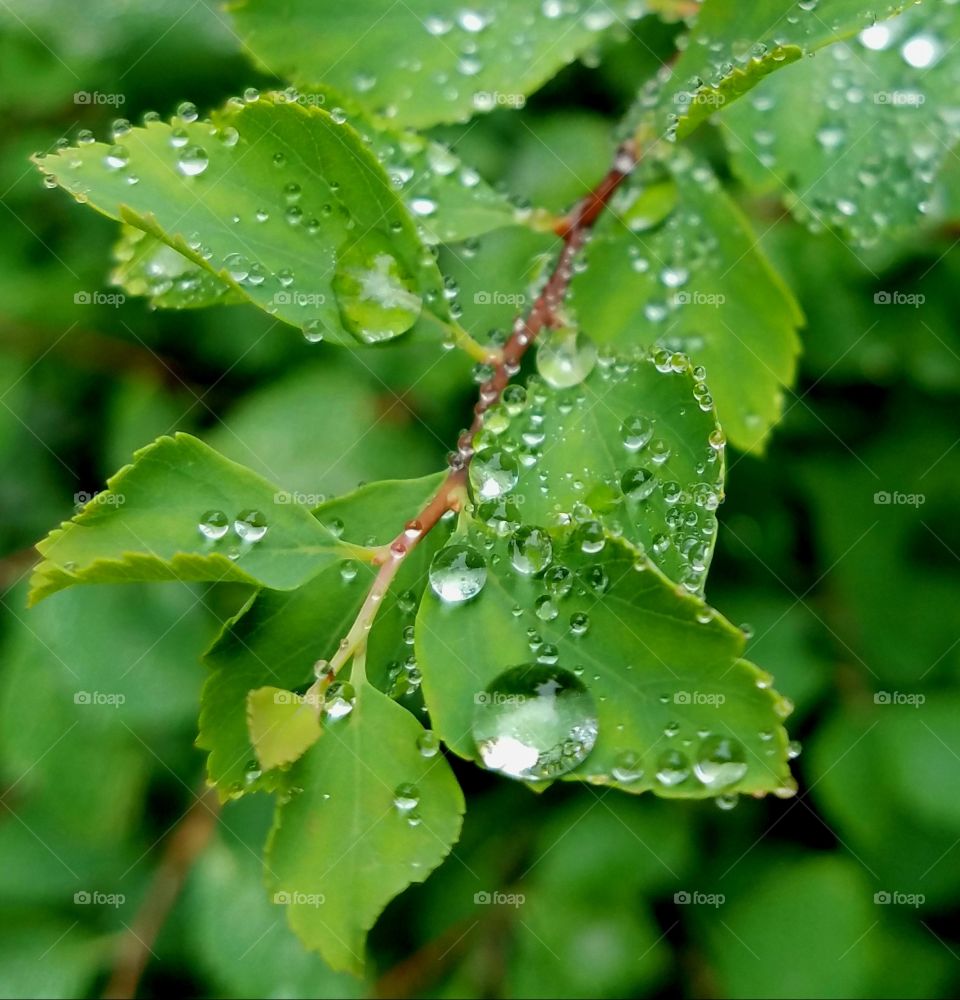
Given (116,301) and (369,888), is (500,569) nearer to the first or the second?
(369,888)

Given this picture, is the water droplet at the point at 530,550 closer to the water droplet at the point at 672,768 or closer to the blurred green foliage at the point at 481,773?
the water droplet at the point at 672,768

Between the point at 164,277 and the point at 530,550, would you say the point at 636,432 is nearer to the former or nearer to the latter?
the point at 530,550

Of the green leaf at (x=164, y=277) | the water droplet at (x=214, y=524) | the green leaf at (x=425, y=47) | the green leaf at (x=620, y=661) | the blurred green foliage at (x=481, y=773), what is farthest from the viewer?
the blurred green foliage at (x=481, y=773)

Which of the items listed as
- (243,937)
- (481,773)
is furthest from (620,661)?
(243,937)

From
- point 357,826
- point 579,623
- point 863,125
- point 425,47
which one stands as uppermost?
point 425,47


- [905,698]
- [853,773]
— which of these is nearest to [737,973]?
[853,773]

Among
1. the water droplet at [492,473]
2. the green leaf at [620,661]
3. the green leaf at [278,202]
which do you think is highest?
the green leaf at [278,202]

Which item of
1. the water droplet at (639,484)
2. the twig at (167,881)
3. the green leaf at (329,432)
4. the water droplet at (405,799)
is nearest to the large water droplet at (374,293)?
the water droplet at (639,484)
